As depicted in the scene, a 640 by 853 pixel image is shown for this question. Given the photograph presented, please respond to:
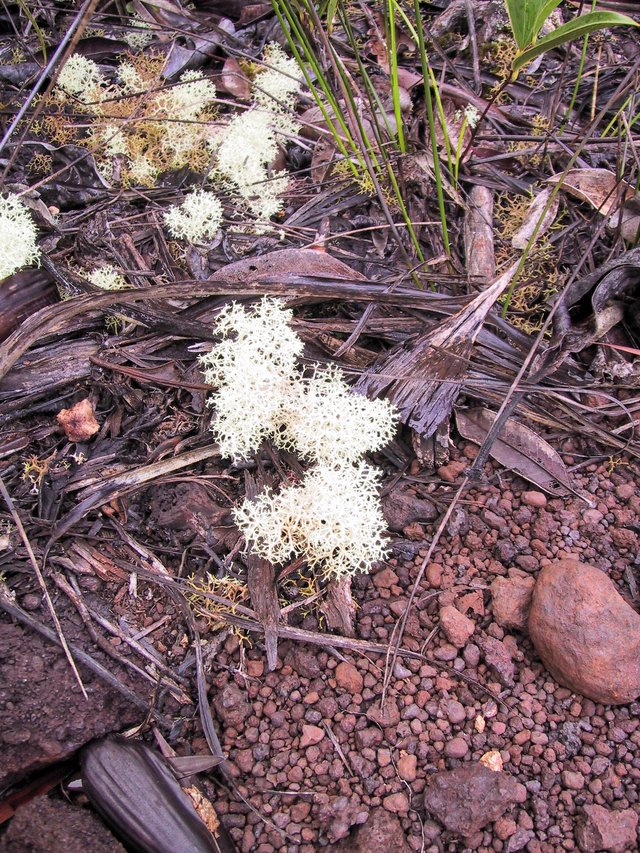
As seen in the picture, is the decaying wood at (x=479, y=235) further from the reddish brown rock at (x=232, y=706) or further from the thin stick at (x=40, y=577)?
the thin stick at (x=40, y=577)

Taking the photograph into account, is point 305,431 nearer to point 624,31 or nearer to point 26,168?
point 26,168

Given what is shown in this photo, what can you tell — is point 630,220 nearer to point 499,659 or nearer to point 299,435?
point 299,435

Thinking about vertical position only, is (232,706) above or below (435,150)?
below

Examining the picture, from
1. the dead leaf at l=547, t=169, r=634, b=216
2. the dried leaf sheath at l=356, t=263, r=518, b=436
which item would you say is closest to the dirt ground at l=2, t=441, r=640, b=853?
the dried leaf sheath at l=356, t=263, r=518, b=436

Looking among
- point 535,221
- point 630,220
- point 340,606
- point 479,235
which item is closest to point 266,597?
point 340,606

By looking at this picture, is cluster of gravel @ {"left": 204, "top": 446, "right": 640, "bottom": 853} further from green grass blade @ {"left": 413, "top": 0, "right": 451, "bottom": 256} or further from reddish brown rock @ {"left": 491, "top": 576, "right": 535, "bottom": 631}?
green grass blade @ {"left": 413, "top": 0, "right": 451, "bottom": 256}

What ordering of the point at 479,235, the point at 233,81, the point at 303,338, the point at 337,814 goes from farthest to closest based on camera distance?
the point at 233,81, the point at 479,235, the point at 303,338, the point at 337,814

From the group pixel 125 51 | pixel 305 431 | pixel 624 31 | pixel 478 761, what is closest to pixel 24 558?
pixel 305 431

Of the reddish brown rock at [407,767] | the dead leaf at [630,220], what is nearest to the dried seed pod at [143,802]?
the reddish brown rock at [407,767]
